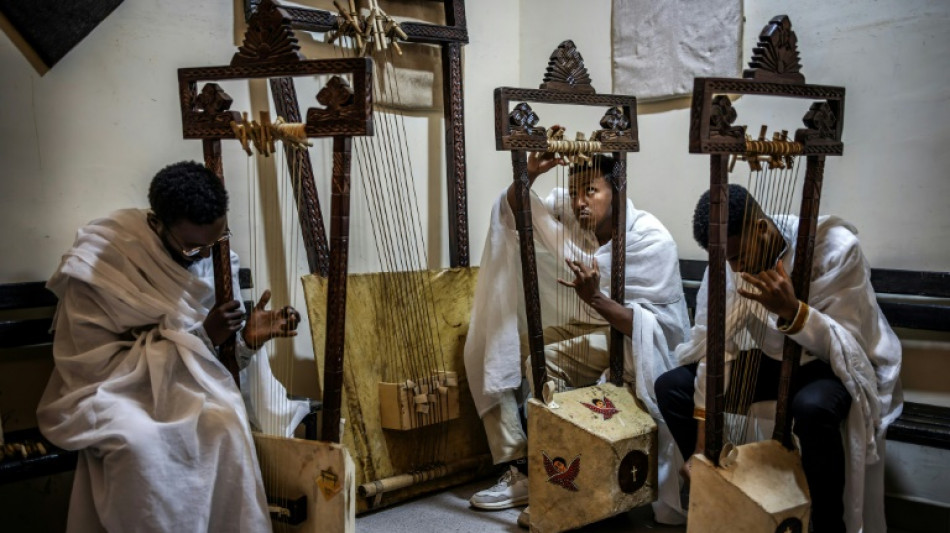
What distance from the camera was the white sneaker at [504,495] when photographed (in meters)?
3.03

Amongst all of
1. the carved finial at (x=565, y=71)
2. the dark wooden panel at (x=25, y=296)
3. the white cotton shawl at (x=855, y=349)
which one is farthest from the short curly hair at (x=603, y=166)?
the dark wooden panel at (x=25, y=296)

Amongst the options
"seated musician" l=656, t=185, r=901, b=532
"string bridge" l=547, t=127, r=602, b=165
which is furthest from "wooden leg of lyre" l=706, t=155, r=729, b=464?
"string bridge" l=547, t=127, r=602, b=165

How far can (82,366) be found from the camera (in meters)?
2.27

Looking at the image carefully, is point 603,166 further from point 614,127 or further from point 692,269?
point 692,269

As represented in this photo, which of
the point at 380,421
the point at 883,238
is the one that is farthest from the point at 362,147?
the point at 883,238

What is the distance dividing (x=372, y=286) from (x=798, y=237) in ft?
4.75

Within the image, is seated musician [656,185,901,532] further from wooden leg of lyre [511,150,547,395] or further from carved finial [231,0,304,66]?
carved finial [231,0,304,66]

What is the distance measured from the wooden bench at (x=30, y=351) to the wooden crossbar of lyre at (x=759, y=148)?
4.03 ft

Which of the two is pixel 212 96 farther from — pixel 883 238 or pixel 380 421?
pixel 883 238

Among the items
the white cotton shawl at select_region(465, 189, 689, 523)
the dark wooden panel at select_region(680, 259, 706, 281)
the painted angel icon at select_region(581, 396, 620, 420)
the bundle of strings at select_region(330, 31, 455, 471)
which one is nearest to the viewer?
the painted angel icon at select_region(581, 396, 620, 420)

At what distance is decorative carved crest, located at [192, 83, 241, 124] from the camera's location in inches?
89.8

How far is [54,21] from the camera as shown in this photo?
99.0 inches

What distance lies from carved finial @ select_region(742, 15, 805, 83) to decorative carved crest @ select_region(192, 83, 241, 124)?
4.43 ft

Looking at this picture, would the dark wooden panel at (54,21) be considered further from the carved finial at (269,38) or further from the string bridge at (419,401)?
the string bridge at (419,401)
